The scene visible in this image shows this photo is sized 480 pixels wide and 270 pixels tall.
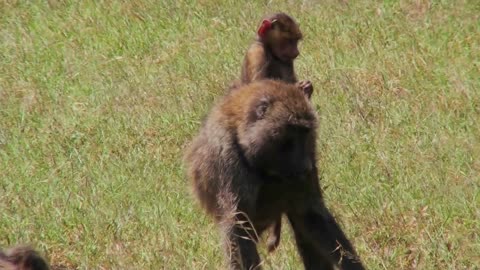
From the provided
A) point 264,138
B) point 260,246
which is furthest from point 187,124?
point 264,138

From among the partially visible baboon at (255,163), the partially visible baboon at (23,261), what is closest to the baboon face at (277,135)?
the partially visible baboon at (255,163)

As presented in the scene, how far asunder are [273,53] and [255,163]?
2.36 metres

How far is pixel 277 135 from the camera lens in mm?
5898

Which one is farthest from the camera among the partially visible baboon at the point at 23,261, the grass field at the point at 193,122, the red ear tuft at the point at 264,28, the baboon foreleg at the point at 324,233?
the red ear tuft at the point at 264,28

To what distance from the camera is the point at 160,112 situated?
9.49 metres

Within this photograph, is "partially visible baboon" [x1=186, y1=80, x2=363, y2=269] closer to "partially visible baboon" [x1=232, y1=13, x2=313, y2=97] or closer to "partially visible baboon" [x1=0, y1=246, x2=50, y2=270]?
"partially visible baboon" [x1=0, y1=246, x2=50, y2=270]

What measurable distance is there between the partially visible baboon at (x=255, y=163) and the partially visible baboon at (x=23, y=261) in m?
1.44

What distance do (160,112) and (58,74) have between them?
152 centimetres

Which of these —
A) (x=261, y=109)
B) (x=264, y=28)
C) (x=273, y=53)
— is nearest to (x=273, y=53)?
(x=273, y=53)

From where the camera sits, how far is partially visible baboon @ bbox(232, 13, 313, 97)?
8.06m

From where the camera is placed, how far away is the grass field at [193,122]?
7.09m

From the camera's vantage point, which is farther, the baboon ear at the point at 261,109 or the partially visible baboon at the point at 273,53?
the partially visible baboon at the point at 273,53

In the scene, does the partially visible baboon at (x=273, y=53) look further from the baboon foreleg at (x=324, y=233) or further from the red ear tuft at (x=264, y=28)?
the baboon foreleg at (x=324, y=233)

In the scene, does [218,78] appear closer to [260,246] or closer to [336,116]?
[336,116]
